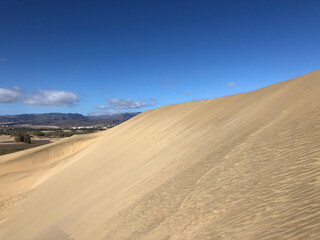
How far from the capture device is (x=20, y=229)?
6.59 meters

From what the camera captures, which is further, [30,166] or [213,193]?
[30,166]

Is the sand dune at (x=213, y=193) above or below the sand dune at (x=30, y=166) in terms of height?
above

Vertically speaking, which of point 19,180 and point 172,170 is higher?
point 172,170

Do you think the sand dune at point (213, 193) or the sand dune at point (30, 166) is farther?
the sand dune at point (30, 166)

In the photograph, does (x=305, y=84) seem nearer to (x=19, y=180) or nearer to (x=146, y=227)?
(x=146, y=227)

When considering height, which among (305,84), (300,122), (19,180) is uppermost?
(305,84)

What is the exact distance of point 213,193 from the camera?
4.15m

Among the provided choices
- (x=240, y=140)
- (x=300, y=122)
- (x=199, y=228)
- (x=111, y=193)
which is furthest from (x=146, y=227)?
(x=300, y=122)

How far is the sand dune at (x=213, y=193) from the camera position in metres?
2.96

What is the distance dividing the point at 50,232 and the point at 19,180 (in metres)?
11.8

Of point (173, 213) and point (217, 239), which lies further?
point (173, 213)

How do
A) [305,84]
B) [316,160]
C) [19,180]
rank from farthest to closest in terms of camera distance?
[19,180]
[305,84]
[316,160]

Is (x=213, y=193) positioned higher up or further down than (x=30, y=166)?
higher up

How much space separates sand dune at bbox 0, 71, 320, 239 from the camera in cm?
296
